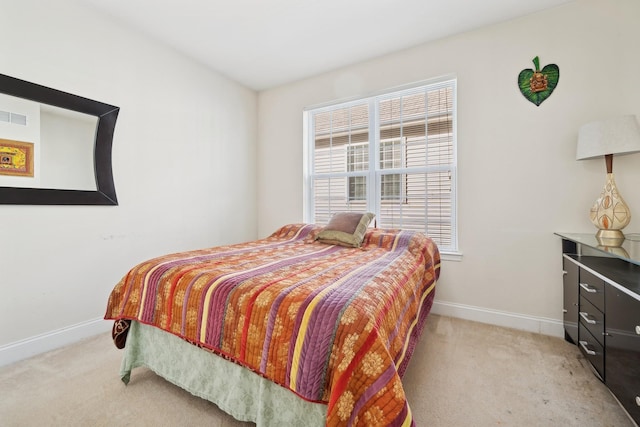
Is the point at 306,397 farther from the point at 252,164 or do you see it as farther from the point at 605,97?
the point at 252,164

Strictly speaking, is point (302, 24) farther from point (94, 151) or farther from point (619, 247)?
point (619, 247)

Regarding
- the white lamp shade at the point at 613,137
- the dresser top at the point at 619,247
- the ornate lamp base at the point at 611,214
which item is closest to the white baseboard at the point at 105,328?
the dresser top at the point at 619,247

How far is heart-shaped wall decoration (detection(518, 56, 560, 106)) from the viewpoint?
7.42 feet

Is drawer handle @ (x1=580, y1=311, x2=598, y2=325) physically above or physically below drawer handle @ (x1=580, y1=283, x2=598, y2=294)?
below

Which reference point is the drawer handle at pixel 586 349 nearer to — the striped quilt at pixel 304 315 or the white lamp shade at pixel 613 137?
the striped quilt at pixel 304 315

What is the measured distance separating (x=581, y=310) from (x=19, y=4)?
430cm

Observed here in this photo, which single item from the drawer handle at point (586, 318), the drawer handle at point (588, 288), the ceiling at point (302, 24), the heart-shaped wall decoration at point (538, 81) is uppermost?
the ceiling at point (302, 24)

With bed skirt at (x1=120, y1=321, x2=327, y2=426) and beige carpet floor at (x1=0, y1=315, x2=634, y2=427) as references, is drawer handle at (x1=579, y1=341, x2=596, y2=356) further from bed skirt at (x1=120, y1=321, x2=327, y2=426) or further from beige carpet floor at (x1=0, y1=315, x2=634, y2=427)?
bed skirt at (x1=120, y1=321, x2=327, y2=426)

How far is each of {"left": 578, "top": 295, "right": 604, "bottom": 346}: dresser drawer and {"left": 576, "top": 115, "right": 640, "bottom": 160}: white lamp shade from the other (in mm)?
983

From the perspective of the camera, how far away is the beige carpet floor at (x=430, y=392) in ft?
4.48

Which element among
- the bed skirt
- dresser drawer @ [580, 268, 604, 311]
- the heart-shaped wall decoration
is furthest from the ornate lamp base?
the bed skirt

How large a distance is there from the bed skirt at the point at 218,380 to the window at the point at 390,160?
2.15 meters

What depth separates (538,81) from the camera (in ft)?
7.57

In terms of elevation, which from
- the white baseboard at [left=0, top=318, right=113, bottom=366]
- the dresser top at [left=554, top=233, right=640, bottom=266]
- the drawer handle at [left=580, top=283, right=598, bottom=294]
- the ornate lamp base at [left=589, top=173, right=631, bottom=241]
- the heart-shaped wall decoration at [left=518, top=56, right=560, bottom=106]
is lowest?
the white baseboard at [left=0, top=318, right=113, bottom=366]
